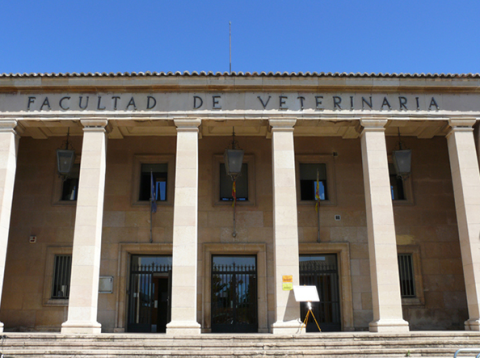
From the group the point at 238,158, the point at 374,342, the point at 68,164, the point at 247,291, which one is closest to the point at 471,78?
the point at 238,158

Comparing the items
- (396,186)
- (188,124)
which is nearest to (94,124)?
(188,124)

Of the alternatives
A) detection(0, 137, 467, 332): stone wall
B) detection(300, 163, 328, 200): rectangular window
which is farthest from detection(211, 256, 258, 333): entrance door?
detection(300, 163, 328, 200): rectangular window

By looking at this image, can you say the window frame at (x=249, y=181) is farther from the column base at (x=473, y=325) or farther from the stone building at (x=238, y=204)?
the column base at (x=473, y=325)

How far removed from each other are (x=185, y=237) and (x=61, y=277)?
6.06 m

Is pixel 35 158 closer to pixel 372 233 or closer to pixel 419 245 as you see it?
pixel 372 233

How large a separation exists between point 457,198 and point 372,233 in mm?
3063

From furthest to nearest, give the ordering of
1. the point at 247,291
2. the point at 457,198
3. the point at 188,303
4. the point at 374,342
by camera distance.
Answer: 1. the point at 247,291
2. the point at 457,198
3. the point at 188,303
4. the point at 374,342

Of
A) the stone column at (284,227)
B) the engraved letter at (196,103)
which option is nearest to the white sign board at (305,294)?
the stone column at (284,227)

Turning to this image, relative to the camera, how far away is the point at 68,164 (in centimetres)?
1583

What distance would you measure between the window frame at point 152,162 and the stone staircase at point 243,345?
20.1ft

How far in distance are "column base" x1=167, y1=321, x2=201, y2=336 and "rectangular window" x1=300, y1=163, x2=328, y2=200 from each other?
683 centimetres

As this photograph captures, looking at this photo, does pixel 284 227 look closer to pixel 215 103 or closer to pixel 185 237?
pixel 185 237

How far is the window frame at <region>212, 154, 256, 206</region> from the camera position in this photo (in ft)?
57.8

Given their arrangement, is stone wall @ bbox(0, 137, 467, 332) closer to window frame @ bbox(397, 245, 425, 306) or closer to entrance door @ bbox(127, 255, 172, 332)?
window frame @ bbox(397, 245, 425, 306)
